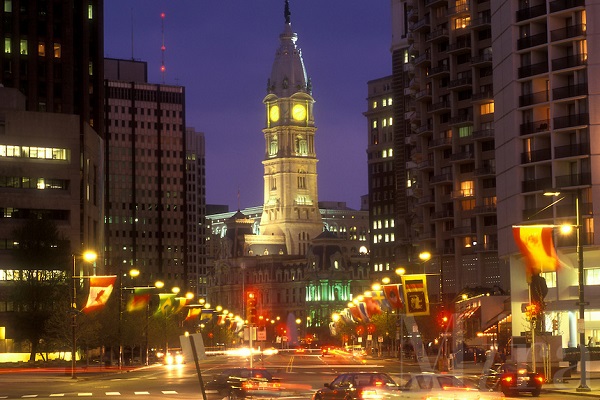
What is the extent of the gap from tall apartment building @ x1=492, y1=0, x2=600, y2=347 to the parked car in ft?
192

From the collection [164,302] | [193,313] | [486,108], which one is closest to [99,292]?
[164,302]

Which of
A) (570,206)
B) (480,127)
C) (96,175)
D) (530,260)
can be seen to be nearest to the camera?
(530,260)

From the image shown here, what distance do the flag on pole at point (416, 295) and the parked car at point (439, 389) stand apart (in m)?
45.8

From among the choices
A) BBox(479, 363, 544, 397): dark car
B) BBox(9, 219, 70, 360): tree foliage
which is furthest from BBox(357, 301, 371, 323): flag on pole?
BBox(479, 363, 544, 397): dark car

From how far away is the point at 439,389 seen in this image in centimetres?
4250

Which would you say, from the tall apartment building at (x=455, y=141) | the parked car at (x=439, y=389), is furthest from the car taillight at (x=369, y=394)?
the tall apartment building at (x=455, y=141)

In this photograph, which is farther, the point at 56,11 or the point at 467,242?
the point at 56,11

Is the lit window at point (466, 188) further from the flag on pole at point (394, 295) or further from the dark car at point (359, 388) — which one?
the dark car at point (359, 388)

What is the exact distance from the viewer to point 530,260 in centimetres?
6619

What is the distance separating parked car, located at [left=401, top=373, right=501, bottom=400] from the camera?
41.5 metres

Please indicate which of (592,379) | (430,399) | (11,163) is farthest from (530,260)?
(11,163)

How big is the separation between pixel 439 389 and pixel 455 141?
112126mm

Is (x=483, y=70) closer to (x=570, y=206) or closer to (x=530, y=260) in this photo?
(x=570, y=206)

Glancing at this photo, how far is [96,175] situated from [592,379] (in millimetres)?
108578
